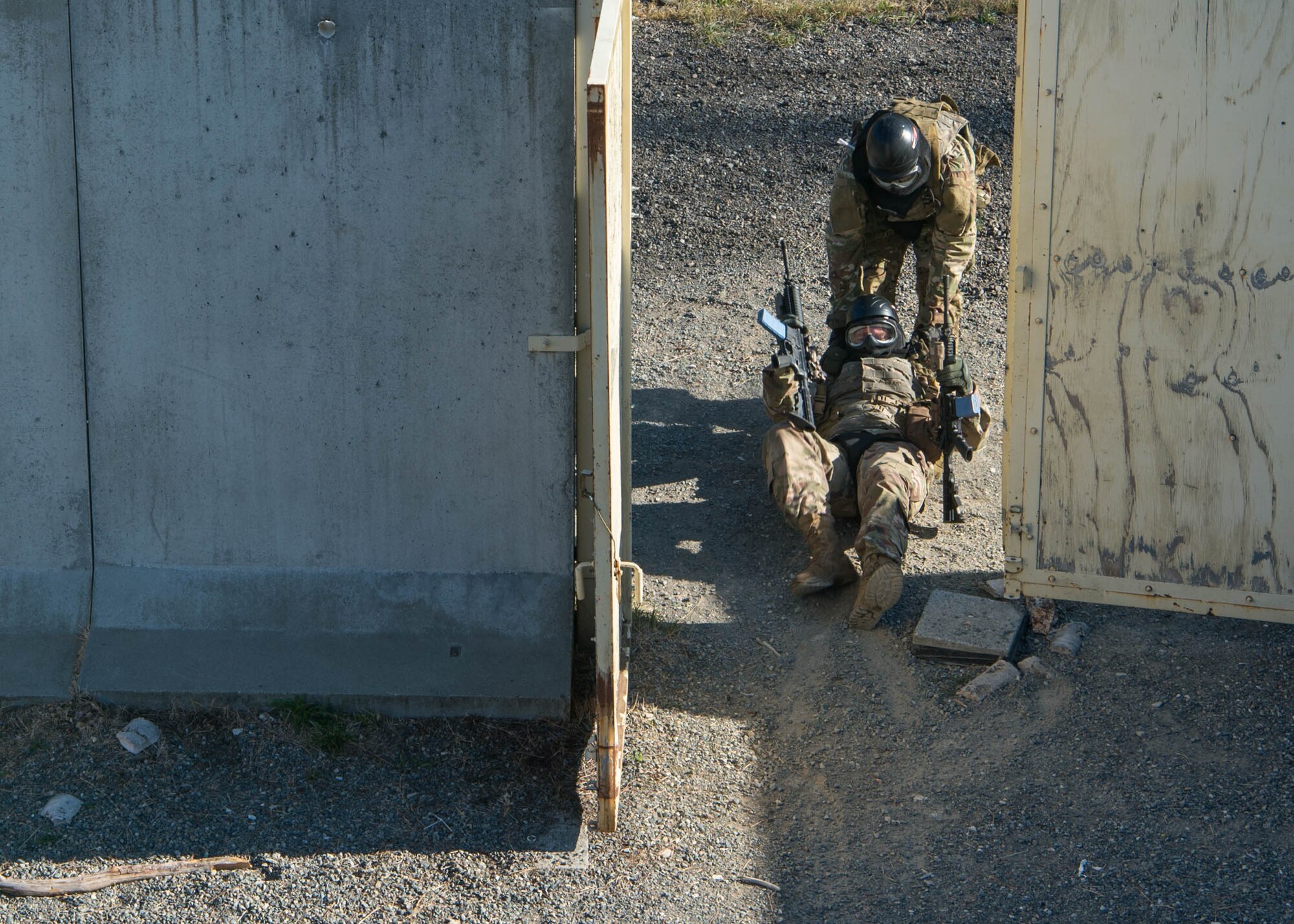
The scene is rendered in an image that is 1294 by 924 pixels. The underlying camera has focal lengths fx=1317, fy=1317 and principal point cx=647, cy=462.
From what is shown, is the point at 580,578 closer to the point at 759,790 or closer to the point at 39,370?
the point at 759,790

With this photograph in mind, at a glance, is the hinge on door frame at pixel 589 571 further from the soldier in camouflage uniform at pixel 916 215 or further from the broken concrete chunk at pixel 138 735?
the soldier in camouflage uniform at pixel 916 215

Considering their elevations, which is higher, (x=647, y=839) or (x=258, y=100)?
(x=258, y=100)

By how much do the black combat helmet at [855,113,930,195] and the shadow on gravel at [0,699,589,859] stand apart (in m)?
3.69

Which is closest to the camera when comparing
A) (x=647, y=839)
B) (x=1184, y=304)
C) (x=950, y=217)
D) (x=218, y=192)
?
(x=647, y=839)

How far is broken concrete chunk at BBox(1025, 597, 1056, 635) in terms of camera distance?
201 inches

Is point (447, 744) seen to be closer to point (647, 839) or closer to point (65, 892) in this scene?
point (647, 839)

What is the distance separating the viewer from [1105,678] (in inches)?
188

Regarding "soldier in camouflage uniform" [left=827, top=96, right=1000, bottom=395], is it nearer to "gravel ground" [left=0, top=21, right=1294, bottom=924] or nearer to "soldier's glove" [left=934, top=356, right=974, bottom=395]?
"soldier's glove" [left=934, top=356, right=974, bottom=395]

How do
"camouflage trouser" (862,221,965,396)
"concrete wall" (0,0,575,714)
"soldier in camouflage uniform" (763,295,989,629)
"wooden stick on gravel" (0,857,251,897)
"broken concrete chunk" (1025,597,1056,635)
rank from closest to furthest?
"wooden stick on gravel" (0,857,251,897) < "concrete wall" (0,0,575,714) < "broken concrete chunk" (1025,597,1056,635) < "soldier in camouflage uniform" (763,295,989,629) < "camouflage trouser" (862,221,965,396)

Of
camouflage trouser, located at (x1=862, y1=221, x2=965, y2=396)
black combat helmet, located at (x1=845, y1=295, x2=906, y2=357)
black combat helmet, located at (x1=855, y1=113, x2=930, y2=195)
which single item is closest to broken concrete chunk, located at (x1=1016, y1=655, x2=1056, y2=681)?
black combat helmet, located at (x1=845, y1=295, x2=906, y2=357)

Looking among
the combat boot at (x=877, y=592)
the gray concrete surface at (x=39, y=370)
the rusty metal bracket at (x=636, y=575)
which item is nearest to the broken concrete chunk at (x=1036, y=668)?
the combat boot at (x=877, y=592)

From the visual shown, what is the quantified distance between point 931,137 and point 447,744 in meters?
4.58

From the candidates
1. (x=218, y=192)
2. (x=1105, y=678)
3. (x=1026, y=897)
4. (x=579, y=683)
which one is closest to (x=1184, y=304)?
(x=1105, y=678)

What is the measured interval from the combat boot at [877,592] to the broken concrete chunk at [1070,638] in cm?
63
